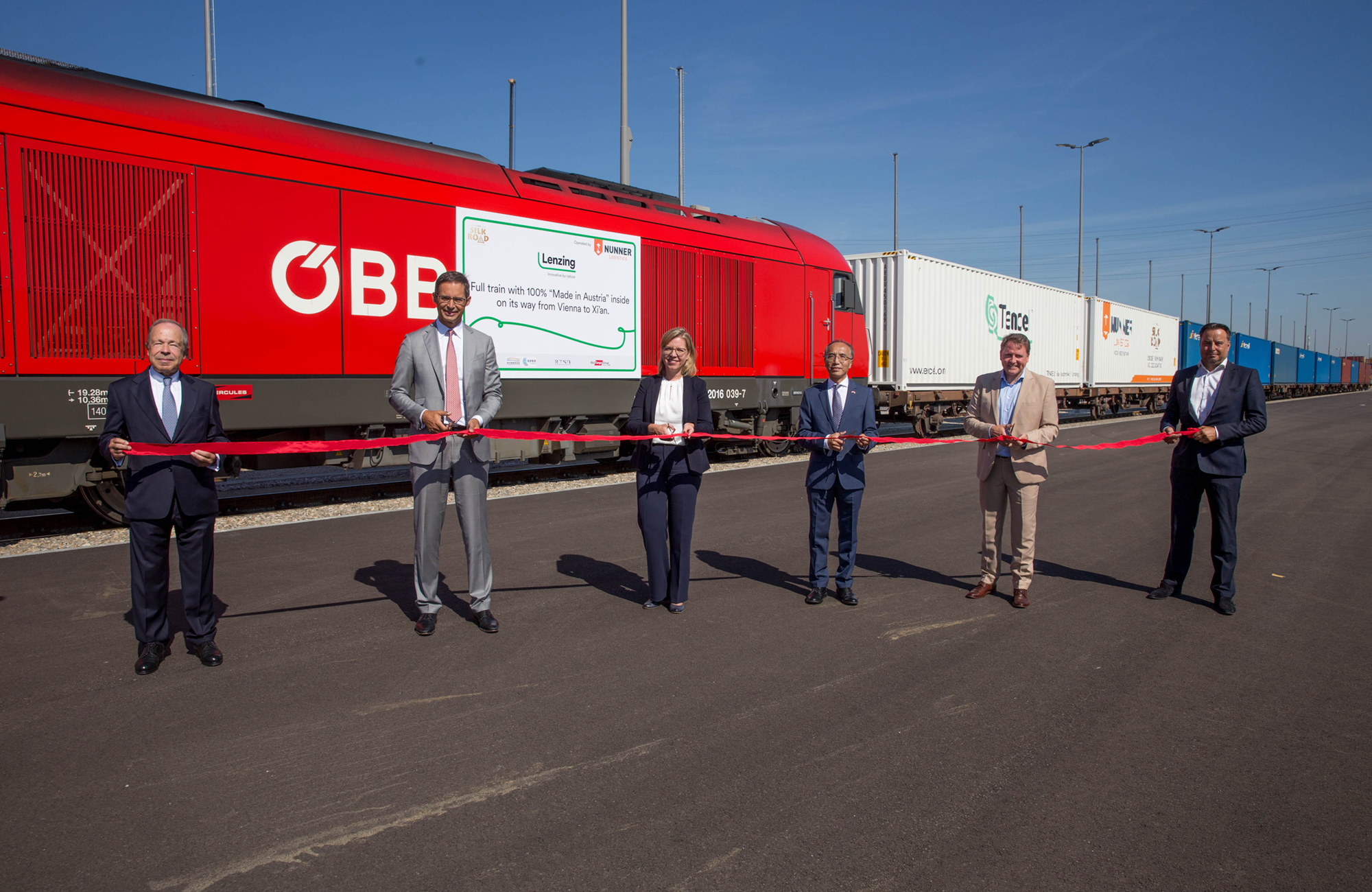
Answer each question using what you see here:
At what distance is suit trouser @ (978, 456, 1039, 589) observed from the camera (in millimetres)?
5605

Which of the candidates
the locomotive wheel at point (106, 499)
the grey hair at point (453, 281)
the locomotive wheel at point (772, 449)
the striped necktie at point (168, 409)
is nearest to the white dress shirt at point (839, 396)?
the grey hair at point (453, 281)

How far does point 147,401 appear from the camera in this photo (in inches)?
168

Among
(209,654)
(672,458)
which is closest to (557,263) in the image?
(672,458)

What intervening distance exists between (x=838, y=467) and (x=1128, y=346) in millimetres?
29637

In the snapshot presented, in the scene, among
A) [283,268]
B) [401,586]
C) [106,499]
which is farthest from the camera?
[283,268]

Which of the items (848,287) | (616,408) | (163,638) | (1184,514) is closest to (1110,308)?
(848,287)

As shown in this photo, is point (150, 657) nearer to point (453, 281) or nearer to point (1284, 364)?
point (453, 281)

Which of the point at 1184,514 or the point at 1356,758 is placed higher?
the point at 1184,514

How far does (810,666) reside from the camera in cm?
445

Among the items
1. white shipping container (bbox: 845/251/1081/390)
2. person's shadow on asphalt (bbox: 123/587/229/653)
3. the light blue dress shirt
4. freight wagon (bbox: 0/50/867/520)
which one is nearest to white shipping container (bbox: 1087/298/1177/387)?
white shipping container (bbox: 845/251/1081/390)

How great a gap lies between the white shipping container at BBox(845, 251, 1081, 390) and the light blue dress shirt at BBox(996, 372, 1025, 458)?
39.5 ft

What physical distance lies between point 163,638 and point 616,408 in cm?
757

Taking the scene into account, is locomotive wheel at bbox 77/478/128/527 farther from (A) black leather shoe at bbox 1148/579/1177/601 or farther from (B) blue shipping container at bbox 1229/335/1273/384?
(B) blue shipping container at bbox 1229/335/1273/384

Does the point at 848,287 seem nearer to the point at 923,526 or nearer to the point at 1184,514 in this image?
the point at 923,526
